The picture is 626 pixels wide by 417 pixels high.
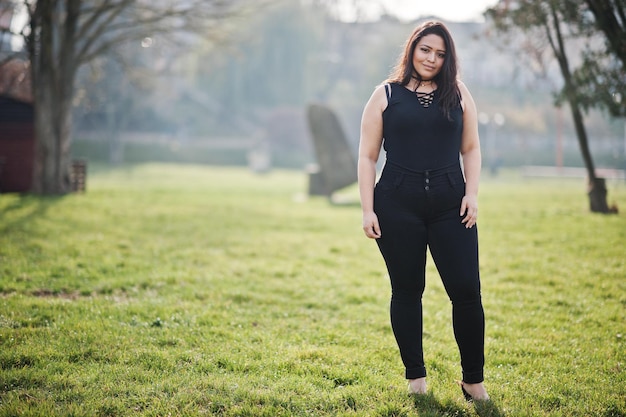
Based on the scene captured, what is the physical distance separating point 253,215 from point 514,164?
3680cm

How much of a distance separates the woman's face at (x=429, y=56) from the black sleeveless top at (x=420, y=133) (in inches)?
4.6

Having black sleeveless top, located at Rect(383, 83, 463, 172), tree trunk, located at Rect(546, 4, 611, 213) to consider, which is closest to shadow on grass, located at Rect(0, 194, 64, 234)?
black sleeveless top, located at Rect(383, 83, 463, 172)

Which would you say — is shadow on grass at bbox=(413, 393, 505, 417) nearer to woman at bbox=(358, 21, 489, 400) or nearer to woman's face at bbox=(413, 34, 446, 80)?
woman at bbox=(358, 21, 489, 400)

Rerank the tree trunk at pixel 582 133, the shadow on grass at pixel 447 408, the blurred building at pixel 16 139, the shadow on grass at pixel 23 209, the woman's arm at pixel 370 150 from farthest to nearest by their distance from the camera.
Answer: the blurred building at pixel 16 139, the tree trunk at pixel 582 133, the shadow on grass at pixel 23 209, the woman's arm at pixel 370 150, the shadow on grass at pixel 447 408

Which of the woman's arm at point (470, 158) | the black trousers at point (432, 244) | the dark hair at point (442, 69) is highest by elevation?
the dark hair at point (442, 69)

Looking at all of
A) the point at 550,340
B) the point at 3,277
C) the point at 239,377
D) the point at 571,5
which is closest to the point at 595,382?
the point at 550,340

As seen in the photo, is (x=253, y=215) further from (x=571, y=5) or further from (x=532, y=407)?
(x=532, y=407)

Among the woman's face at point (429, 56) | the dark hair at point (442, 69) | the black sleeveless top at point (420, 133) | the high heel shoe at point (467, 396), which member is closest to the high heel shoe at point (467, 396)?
the high heel shoe at point (467, 396)

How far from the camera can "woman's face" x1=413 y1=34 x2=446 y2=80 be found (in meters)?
3.30

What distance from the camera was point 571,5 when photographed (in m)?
10.6

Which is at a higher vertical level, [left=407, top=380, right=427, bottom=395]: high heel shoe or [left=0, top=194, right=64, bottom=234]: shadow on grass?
[left=0, top=194, right=64, bottom=234]: shadow on grass

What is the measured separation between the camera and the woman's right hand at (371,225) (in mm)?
3357

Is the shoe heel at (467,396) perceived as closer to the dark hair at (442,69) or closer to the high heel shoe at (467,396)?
the high heel shoe at (467,396)

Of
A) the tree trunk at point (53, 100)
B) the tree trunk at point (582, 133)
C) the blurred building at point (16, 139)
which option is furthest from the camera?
the blurred building at point (16, 139)
